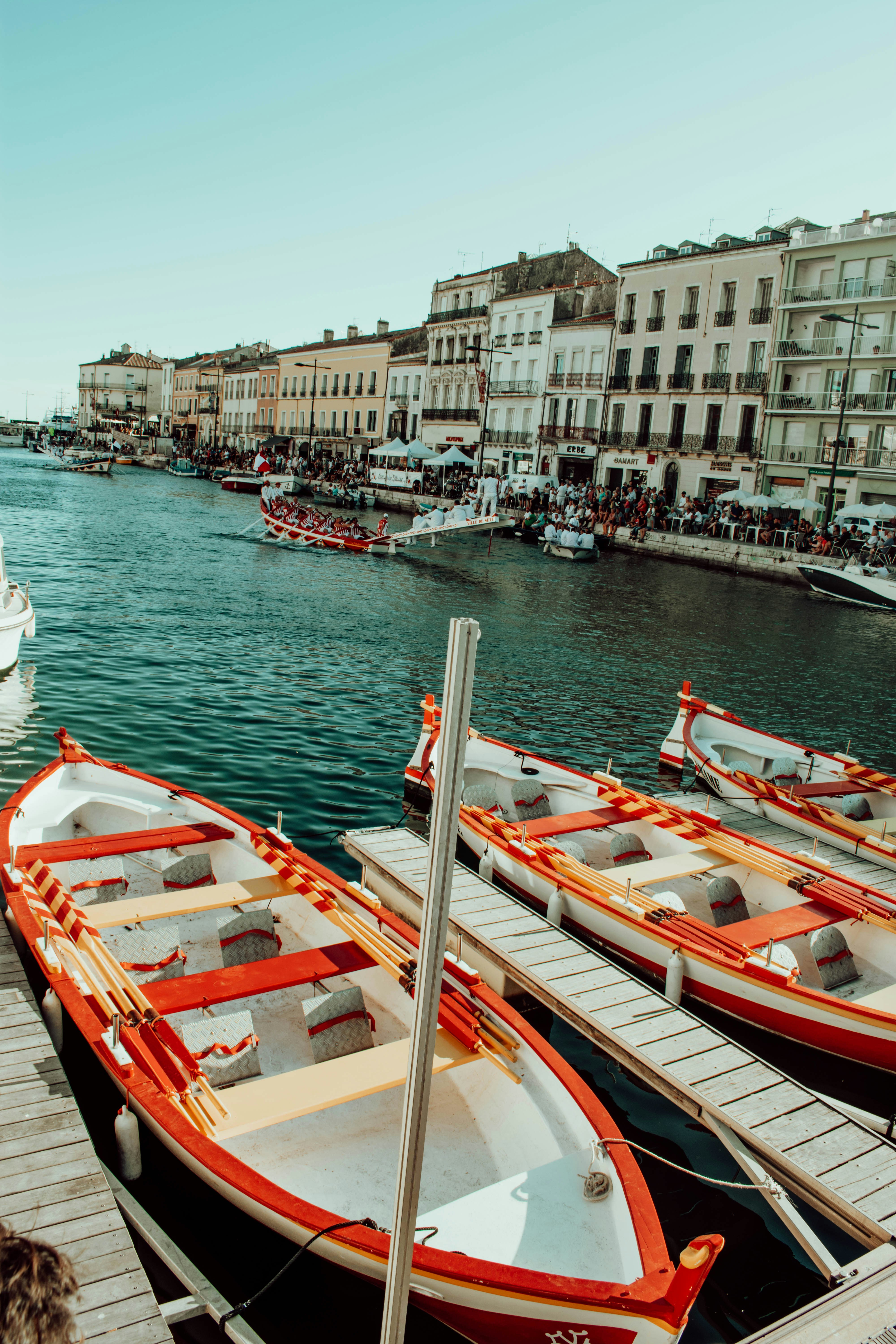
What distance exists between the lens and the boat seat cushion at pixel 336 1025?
222 inches

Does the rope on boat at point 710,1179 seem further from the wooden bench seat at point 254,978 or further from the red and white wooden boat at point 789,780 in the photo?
the red and white wooden boat at point 789,780

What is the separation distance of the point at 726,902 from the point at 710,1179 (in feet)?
11.9

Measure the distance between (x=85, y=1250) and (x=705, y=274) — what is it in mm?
48658

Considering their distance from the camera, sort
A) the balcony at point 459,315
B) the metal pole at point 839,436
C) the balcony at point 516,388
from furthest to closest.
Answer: the balcony at point 459,315, the balcony at point 516,388, the metal pole at point 839,436

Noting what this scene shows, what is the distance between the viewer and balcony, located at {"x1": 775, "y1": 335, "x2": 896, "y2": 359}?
1551 inches

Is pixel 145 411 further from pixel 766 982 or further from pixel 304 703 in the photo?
pixel 766 982

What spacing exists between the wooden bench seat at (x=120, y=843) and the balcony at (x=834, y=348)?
3943 centimetres

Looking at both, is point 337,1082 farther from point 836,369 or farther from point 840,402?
point 836,369

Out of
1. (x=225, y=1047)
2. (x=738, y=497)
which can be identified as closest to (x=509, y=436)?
(x=738, y=497)

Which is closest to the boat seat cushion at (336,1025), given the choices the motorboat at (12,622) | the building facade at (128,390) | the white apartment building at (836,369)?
the motorboat at (12,622)

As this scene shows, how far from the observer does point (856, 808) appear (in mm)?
11273

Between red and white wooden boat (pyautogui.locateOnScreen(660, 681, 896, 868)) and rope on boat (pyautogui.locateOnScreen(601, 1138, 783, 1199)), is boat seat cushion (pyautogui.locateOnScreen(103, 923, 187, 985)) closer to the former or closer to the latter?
rope on boat (pyautogui.locateOnScreen(601, 1138, 783, 1199))

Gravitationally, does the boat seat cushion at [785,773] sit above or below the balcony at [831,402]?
below

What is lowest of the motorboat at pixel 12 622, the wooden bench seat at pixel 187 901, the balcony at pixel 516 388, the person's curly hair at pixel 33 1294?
the wooden bench seat at pixel 187 901
